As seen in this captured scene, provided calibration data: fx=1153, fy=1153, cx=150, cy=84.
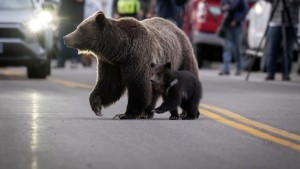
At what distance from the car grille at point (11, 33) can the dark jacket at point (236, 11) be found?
5.76 m

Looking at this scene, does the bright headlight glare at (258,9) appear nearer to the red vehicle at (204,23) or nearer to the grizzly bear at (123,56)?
→ the red vehicle at (204,23)

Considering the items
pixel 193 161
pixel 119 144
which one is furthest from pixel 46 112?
pixel 193 161

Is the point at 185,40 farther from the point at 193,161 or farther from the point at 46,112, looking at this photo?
the point at 193,161

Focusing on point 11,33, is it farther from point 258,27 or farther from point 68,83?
point 258,27

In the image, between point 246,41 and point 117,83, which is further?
point 246,41

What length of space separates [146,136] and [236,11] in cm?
1538

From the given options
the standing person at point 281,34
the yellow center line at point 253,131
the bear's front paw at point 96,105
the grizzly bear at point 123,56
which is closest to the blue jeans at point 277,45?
the standing person at point 281,34

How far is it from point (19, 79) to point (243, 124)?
10440mm

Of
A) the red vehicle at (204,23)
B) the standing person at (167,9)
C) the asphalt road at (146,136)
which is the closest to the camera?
the asphalt road at (146,136)

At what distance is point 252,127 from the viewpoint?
36.6 ft

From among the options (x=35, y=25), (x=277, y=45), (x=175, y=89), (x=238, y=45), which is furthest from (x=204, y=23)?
(x=175, y=89)

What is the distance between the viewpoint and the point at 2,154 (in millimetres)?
8688

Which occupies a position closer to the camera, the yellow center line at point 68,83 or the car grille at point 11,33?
the yellow center line at point 68,83

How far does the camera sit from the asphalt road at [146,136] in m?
8.30
